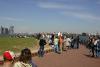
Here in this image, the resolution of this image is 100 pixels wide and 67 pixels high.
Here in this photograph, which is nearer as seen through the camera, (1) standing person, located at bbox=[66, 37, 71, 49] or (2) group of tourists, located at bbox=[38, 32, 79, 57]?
(2) group of tourists, located at bbox=[38, 32, 79, 57]

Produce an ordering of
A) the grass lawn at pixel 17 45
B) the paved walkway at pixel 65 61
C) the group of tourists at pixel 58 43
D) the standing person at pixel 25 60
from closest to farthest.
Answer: the standing person at pixel 25 60 < the paved walkway at pixel 65 61 < the group of tourists at pixel 58 43 < the grass lawn at pixel 17 45

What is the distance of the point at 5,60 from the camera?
20.5 ft

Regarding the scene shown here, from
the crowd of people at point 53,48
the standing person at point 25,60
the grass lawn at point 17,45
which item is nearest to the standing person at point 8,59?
the crowd of people at point 53,48

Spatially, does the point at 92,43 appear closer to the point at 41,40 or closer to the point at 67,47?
the point at 41,40

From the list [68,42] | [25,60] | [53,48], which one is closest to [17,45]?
[68,42]

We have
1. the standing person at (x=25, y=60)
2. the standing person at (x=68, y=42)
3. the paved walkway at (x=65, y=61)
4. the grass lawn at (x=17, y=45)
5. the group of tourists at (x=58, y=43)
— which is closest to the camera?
the standing person at (x=25, y=60)

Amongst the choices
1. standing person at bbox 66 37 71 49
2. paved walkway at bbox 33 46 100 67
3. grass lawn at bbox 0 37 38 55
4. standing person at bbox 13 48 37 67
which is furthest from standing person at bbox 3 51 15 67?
grass lawn at bbox 0 37 38 55

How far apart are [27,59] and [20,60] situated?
170mm

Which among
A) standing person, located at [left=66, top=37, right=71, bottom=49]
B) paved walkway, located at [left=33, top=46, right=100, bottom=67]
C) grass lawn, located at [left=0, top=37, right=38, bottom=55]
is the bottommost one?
grass lawn, located at [left=0, top=37, right=38, bottom=55]

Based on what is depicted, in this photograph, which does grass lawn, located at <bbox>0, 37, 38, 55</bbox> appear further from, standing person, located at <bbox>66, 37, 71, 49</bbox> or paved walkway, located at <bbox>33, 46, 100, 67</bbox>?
paved walkway, located at <bbox>33, 46, 100, 67</bbox>

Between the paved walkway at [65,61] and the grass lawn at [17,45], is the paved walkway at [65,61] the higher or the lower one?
the higher one

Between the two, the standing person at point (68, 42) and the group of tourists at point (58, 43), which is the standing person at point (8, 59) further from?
the standing person at point (68, 42)

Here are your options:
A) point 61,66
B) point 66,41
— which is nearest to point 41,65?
point 61,66

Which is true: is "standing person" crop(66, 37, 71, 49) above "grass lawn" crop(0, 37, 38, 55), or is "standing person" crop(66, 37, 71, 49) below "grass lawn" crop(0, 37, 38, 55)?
above
